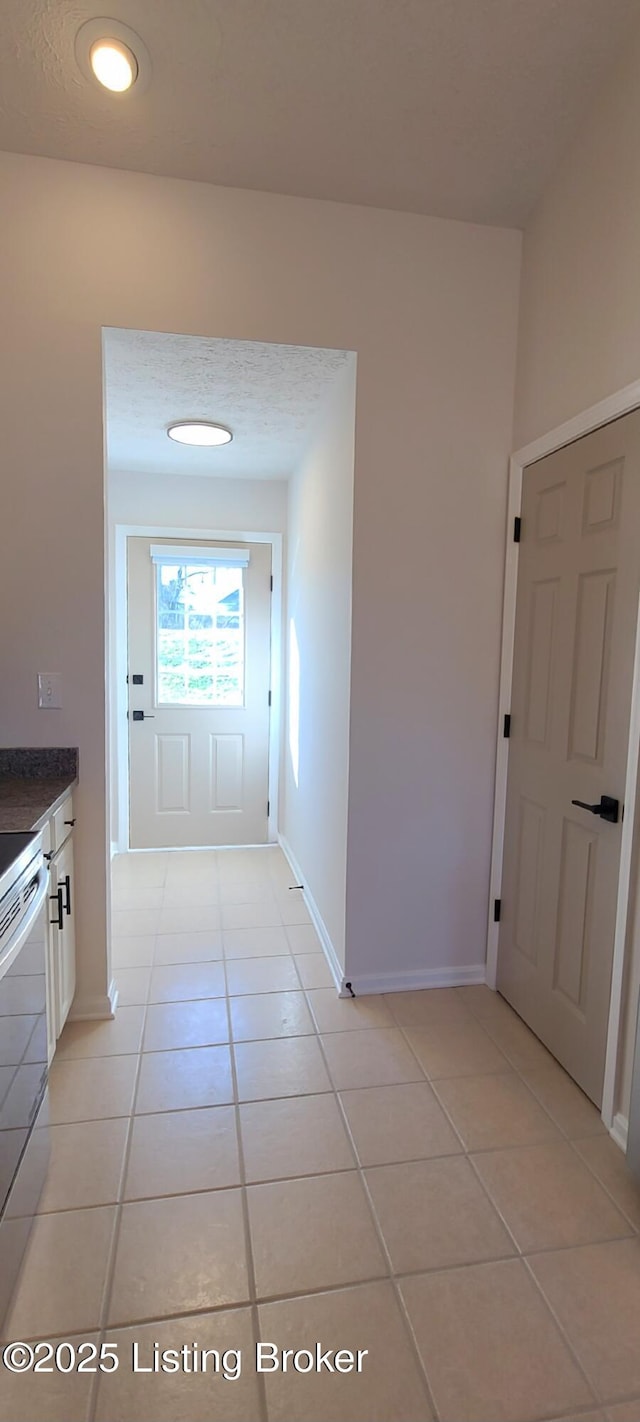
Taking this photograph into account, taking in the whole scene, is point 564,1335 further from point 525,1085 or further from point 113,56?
point 113,56

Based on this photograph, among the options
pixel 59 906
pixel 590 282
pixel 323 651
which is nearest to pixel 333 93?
pixel 590 282

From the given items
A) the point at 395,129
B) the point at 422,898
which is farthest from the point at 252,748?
the point at 395,129

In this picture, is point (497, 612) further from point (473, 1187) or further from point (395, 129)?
point (473, 1187)

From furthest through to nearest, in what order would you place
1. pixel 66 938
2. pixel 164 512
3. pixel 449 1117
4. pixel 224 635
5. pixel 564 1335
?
1. pixel 224 635
2. pixel 164 512
3. pixel 66 938
4. pixel 449 1117
5. pixel 564 1335

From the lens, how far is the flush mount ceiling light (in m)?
1.68

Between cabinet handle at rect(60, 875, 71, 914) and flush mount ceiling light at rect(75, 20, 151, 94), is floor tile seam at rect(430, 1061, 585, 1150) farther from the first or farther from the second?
flush mount ceiling light at rect(75, 20, 151, 94)

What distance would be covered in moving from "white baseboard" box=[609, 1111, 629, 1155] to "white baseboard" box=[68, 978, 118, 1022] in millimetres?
1670

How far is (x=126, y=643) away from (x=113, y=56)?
2.80 metres

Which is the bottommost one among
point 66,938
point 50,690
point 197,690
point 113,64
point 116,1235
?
point 116,1235

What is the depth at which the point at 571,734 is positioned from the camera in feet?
6.73

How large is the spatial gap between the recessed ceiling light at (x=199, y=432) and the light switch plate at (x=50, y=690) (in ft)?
4.88

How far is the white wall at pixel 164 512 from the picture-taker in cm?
393

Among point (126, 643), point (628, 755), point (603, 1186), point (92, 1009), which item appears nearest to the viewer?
point (603, 1186)

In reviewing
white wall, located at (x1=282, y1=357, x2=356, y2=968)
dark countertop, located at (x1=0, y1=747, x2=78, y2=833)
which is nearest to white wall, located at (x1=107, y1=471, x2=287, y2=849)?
white wall, located at (x1=282, y1=357, x2=356, y2=968)
